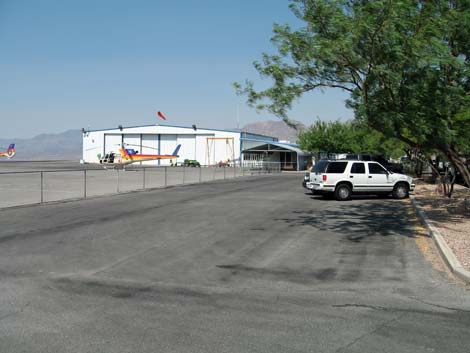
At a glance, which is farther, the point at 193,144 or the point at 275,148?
the point at 193,144

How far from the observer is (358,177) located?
24.4 meters

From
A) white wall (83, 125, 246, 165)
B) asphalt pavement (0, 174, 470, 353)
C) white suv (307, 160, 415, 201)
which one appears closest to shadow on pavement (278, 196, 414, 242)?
asphalt pavement (0, 174, 470, 353)

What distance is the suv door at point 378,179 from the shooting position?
2455cm

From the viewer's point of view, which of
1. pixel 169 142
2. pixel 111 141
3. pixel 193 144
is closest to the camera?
pixel 193 144

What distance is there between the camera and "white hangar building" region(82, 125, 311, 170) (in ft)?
281

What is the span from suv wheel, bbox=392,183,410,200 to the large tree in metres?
11.0

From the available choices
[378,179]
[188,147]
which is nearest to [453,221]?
[378,179]

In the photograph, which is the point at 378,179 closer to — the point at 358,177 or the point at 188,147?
the point at 358,177

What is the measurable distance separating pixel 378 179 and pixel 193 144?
78860 mm

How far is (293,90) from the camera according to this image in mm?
14047

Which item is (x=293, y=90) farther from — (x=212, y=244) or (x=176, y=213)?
(x=176, y=213)

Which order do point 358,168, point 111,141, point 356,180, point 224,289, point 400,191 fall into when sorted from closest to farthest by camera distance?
point 224,289, point 356,180, point 358,168, point 400,191, point 111,141

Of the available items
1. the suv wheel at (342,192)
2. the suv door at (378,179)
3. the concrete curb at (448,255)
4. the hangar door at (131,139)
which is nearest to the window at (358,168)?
the suv door at (378,179)

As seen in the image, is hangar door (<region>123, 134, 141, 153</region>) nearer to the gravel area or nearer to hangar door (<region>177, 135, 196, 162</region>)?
hangar door (<region>177, 135, 196, 162</region>)
